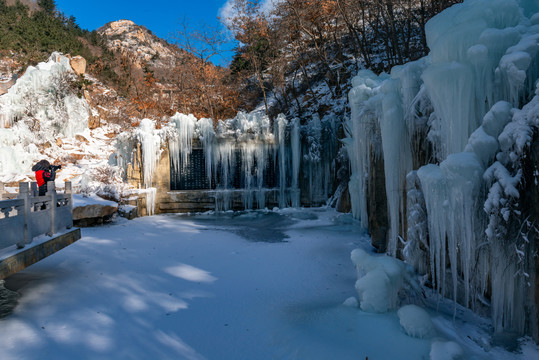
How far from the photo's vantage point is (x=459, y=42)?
12.4 feet

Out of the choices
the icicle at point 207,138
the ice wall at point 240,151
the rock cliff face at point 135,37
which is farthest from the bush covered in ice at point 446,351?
the rock cliff face at point 135,37

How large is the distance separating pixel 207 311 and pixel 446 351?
269cm

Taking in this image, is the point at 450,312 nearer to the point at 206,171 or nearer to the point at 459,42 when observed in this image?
the point at 459,42

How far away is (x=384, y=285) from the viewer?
12.4 ft

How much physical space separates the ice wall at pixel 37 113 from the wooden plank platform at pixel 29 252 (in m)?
14.7

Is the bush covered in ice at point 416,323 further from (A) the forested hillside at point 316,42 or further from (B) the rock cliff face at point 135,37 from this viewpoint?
(B) the rock cliff face at point 135,37

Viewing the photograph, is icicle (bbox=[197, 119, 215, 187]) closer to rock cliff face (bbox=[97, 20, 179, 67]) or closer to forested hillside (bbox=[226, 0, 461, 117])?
forested hillside (bbox=[226, 0, 461, 117])

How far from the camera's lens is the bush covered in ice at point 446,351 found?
2770mm

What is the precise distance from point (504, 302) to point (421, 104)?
9.47ft

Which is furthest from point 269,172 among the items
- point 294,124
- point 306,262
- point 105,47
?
point 105,47

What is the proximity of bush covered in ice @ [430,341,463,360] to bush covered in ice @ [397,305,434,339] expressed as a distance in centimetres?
29

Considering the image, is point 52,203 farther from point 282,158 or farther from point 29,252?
point 282,158

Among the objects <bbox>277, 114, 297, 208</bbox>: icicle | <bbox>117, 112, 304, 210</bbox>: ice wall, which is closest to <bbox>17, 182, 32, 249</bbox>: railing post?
<bbox>117, 112, 304, 210</bbox>: ice wall

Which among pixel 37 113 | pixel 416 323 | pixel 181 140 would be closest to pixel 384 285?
pixel 416 323
